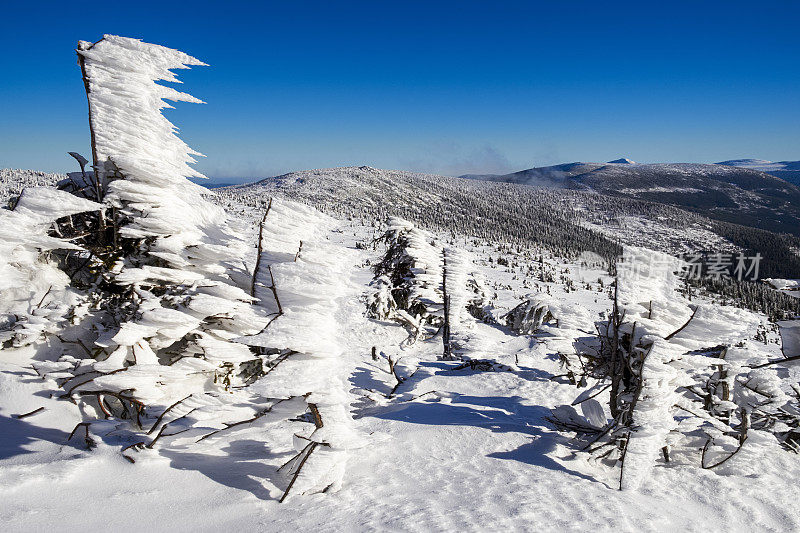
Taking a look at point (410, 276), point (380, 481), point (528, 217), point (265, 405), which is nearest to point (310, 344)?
point (265, 405)

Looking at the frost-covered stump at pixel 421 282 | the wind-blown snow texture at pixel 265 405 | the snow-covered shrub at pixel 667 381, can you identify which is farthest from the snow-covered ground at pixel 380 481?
the frost-covered stump at pixel 421 282

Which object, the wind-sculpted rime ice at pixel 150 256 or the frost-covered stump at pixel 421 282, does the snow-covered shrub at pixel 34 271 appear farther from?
the frost-covered stump at pixel 421 282

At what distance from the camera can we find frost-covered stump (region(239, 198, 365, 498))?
Answer: 9.07ft

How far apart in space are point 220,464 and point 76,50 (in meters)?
3.93

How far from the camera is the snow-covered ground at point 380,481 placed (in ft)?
7.57

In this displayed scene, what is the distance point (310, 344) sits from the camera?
285cm

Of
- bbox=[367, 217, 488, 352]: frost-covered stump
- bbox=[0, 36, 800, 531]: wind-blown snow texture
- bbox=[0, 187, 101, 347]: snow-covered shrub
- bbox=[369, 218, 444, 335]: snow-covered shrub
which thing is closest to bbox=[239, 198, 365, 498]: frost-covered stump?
bbox=[0, 36, 800, 531]: wind-blown snow texture

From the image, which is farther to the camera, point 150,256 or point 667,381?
point 150,256

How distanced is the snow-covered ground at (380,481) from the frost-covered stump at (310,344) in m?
0.09

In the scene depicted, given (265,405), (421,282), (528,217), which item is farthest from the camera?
(528,217)

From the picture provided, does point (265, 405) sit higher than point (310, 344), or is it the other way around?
point (310, 344)

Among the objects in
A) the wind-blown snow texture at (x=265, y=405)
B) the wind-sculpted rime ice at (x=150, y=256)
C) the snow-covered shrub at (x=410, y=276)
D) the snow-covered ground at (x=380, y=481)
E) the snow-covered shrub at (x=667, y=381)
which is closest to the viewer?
the snow-covered ground at (x=380, y=481)

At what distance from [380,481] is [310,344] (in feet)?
3.88

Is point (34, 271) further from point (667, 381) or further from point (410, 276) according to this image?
point (410, 276)
